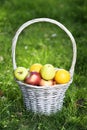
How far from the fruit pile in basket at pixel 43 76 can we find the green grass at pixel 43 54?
12.6 inches

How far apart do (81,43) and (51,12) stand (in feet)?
5.18

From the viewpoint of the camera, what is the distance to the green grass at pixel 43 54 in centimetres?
391

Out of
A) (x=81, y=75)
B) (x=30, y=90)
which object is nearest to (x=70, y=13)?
(x=81, y=75)

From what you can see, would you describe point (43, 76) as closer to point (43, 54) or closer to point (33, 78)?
point (33, 78)

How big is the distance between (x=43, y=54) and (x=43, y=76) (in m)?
1.75

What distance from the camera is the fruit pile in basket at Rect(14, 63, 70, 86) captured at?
3.87 m

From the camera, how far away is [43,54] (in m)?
5.64

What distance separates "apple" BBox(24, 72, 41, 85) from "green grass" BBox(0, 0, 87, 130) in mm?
327

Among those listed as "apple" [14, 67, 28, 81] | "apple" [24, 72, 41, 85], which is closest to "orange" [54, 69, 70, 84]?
"apple" [24, 72, 41, 85]

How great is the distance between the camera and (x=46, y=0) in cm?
830

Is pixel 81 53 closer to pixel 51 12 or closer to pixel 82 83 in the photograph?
pixel 82 83

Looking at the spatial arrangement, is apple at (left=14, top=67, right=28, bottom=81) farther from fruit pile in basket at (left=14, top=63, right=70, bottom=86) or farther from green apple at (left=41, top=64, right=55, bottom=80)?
green apple at (left=41, top=64, right=55, bottom=80)

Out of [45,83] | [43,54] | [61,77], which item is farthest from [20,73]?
[43,54]

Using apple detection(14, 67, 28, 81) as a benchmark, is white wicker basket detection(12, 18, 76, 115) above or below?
below
